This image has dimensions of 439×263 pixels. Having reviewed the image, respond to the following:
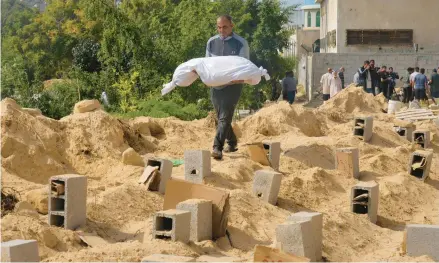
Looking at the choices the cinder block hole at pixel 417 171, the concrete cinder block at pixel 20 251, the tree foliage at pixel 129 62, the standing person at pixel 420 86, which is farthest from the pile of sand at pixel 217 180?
the standing person at pixel 420 86

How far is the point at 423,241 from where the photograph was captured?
7.66m

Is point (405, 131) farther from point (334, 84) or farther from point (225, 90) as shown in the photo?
point (334, 84)

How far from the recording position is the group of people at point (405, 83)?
82.2 feet

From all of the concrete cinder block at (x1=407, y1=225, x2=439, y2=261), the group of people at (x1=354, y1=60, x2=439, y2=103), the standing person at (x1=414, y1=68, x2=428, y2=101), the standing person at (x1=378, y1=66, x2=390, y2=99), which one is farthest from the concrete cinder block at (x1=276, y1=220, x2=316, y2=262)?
the standing person at (x1=378, y1=66, x2=390, y2=99)

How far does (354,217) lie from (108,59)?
38.9 ft

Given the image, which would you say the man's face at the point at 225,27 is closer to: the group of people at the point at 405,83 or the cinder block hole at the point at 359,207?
the cinder block hole at the point at 359,207

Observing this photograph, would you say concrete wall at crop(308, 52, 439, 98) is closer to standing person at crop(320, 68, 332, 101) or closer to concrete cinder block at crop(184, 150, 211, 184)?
standing person at crop(320, 68, 332, 101)

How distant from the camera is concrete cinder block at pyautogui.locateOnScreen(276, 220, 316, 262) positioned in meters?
7.11

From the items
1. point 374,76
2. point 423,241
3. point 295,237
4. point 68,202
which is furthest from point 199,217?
point 374,76

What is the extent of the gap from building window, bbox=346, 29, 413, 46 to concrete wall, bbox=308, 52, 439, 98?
295cm

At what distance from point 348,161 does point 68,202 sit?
5255 millimetres

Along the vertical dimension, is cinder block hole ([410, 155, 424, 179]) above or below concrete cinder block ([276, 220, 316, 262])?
above

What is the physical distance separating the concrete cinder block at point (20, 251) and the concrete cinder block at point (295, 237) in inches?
82.9

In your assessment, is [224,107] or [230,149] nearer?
[224,107]
